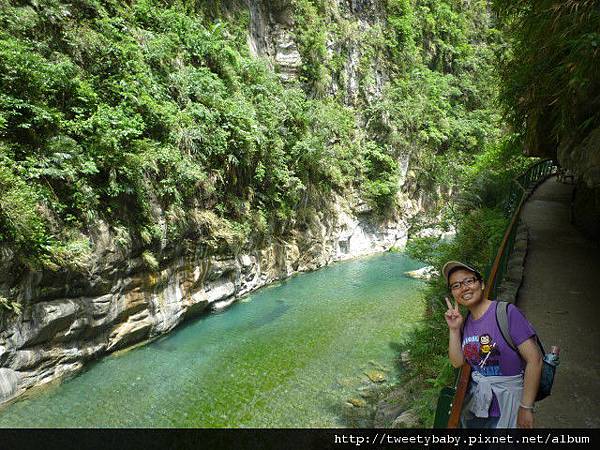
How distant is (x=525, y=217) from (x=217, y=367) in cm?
915

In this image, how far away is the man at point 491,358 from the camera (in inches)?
85.1

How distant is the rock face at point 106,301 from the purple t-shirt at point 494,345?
8512 millimetres

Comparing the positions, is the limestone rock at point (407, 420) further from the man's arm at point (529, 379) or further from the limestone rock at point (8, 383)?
the limestone rock at point (8, 383)

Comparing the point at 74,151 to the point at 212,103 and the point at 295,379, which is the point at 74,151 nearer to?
the point at 212,103

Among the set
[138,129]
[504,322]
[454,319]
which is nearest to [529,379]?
[504,322]

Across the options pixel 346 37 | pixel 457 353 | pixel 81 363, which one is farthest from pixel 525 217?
pixel 346 37

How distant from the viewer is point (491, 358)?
7.52ft

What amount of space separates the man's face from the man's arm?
0.37 meters

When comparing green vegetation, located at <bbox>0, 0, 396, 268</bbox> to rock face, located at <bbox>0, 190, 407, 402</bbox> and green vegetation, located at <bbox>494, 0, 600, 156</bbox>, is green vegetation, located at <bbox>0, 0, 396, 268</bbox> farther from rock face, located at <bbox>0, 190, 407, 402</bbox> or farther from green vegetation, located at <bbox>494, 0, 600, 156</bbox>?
green vegetation, located at <bbox>494, 0, 600, 156</bbox>

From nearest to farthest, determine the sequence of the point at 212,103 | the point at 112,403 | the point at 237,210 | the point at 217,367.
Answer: the point at 112,403 < the point at 217,367 < the point at 212,103 < the point at 237,210

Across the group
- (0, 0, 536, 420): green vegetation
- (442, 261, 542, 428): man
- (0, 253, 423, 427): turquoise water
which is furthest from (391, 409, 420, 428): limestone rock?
(442, 261, 542, 428): man

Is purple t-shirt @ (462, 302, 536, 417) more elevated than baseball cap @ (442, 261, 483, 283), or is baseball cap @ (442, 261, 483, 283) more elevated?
baseball cap @ (442, 261, 483, 283)

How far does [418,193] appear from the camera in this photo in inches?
1078

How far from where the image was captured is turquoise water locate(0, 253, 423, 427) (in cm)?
736
